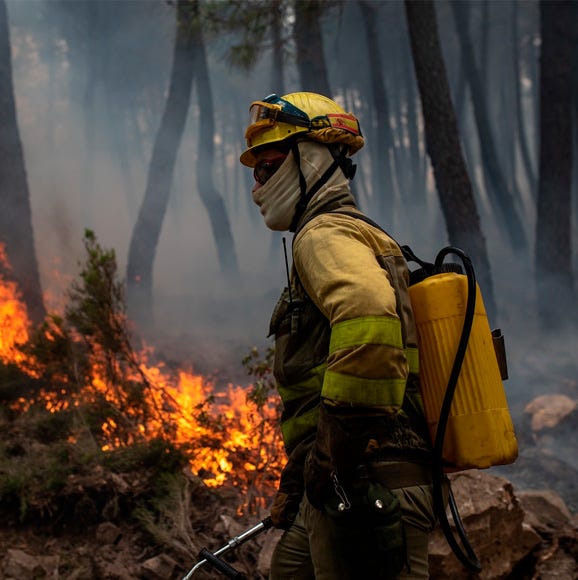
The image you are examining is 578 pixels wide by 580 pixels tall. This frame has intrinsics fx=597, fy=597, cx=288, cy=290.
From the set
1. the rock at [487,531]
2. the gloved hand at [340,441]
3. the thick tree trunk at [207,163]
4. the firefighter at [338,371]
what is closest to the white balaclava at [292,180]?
the firefighter at [338,371]

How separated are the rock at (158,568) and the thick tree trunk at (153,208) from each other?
8372 millimetres

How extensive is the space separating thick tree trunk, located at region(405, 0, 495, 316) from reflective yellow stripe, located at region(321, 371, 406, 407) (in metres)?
7.54

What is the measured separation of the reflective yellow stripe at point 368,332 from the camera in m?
1.72

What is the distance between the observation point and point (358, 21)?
26484mm

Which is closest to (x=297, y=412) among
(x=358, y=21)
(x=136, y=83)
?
(x=358, y=21)

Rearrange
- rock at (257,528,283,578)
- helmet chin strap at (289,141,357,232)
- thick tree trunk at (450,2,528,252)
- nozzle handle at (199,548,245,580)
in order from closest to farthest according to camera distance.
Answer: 1. helmet chin strap at (289,141,357,232)
2. nozzle handle at (199,548,245,580)
3. rock at (257,528,283,578)
4. thick tree trunk at (450,2,528,252)

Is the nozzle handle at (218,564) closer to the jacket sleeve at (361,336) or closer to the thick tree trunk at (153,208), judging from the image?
the jacket sleeve at (361,336)

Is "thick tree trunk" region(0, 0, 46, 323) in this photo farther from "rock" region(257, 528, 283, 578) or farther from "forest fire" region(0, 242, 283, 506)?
"rock" region(257, 528, 283, 578)

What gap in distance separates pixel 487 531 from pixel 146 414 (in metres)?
2.90

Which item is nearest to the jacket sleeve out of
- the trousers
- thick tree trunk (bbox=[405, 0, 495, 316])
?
the trousers

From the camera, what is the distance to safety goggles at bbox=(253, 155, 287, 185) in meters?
2.37

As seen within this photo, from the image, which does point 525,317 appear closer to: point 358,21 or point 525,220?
point 525,220

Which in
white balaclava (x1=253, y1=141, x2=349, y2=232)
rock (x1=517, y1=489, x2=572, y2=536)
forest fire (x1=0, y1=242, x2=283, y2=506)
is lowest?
rock (x1=517, y1=489, x2=572, y2=536)

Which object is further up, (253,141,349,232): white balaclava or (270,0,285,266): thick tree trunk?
(270,0,285,266): thick tree trunk
